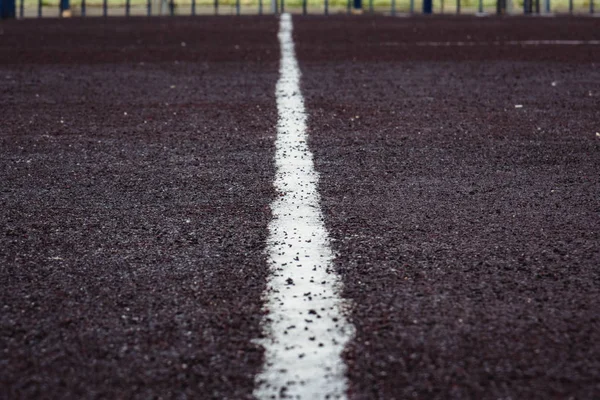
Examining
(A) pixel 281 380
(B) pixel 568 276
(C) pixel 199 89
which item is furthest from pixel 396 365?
(C) pixel 199 89

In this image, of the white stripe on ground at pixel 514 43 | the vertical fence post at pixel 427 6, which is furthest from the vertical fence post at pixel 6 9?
the white stripe on ground at pixel 514 43

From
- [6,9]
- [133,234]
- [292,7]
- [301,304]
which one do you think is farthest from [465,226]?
[292,7]

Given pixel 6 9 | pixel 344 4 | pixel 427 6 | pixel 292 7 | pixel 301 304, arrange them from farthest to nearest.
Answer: pixel 344 4 → pixel 292 7 → pixel 427 6 → pixel 6 9 → pixel 301 304

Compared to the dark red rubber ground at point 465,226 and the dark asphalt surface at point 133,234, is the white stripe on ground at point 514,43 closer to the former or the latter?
the dark red rubber ground at point 465,226

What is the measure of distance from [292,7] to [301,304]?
1942 cm

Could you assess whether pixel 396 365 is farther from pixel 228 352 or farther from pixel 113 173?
pixel 113 173

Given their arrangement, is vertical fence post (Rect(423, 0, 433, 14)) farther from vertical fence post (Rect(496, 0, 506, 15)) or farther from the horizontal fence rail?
vertical fence post (Rect(496, 0, 506, 15))

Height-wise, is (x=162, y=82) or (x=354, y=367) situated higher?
(x=162, y=82)

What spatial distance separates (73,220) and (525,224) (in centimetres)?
150

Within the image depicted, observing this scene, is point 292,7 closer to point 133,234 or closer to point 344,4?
point 344,4

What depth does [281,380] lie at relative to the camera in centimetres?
194

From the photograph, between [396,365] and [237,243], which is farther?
[237,243]

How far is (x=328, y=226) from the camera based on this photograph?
120 inches

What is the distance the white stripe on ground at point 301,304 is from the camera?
1.94 m
